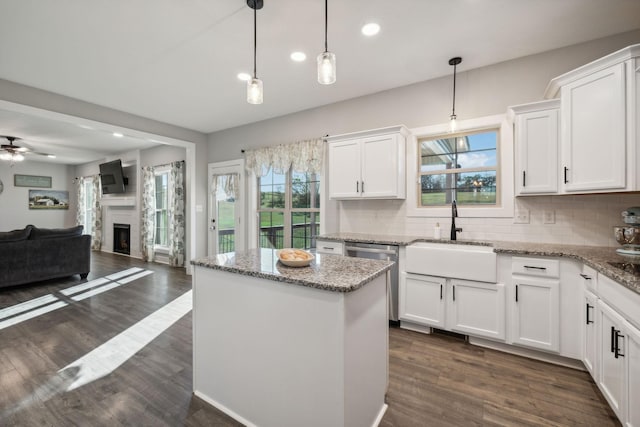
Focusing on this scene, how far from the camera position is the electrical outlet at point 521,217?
273 cm

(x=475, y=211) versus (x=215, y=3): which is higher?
(x=215, y=3)

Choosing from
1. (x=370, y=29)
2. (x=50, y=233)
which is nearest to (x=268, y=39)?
(x=370, y=29)

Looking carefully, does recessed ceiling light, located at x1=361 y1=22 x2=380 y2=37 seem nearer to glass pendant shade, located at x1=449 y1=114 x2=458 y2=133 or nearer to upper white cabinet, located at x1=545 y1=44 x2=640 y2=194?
glass pendant shade, located at x1=449 y1=114 x2=458 y2=133

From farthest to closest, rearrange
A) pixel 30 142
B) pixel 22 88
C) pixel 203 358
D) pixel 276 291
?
pixel 30 142 → pixel 22 88 → pixel 203 358 → pixel 276 291

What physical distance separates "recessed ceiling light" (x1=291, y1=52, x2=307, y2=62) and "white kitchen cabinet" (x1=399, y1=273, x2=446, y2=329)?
241 cm

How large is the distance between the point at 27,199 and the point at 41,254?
573 centimetres

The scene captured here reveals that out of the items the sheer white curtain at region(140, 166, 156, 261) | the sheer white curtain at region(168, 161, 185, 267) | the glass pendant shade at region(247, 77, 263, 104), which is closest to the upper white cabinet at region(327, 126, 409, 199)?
the glass pendant shade at region(247, 77, 263, 104)

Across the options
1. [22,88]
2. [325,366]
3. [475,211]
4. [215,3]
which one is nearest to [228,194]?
[22,88]

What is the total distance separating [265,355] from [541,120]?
112 inches

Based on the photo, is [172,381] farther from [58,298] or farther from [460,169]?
[460,169]

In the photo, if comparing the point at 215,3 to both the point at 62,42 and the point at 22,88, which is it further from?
the point at 22,88

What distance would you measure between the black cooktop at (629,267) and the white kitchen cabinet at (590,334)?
27 cm

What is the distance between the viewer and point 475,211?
117 inches

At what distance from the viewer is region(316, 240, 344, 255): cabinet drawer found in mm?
3092
